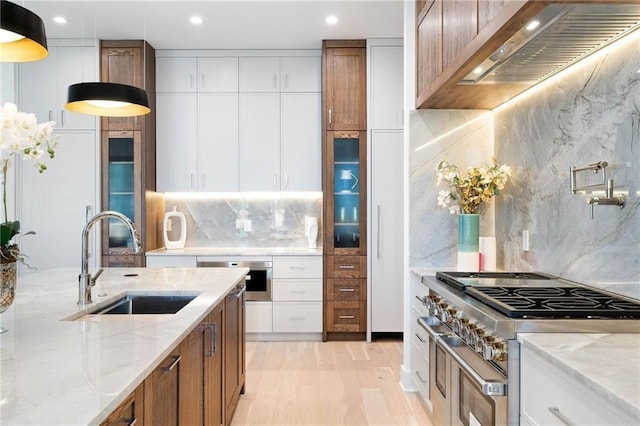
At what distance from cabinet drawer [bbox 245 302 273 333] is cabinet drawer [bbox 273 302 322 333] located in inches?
2.0

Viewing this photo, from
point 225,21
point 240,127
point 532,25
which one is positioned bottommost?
point 532,25

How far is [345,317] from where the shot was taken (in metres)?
4.52

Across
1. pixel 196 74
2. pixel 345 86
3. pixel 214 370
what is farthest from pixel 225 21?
pixel 214 370

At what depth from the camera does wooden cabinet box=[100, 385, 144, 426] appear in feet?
3.36

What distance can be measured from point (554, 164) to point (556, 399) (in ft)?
4.87

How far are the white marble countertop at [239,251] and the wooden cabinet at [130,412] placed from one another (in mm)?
3286

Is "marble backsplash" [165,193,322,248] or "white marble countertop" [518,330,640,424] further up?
"marble backsplash" [165,193,322,248]

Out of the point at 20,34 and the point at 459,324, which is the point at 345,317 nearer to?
the point at 459,324

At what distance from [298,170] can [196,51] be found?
164 cm

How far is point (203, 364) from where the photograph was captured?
77.5 inches

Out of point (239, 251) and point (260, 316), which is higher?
point (239, 251)

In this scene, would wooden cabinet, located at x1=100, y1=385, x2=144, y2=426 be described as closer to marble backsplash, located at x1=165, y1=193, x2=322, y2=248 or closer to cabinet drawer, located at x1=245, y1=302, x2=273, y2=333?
cabinet drawer, located at x1=245, y1=302, x2=273, y2=333

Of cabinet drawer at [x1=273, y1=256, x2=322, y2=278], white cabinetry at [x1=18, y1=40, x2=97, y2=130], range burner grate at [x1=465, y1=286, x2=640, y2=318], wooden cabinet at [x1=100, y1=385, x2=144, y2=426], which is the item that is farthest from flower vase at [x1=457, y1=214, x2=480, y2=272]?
white cabinetry at [x1=18, y1=40, x2=97, y2=130]

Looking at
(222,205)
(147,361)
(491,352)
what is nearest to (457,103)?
(491,352)
